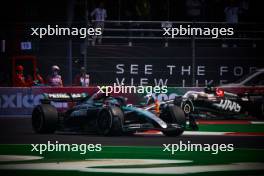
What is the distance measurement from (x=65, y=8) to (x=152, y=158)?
46.7 feet

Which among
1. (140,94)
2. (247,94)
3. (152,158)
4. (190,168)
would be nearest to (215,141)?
(152,158)

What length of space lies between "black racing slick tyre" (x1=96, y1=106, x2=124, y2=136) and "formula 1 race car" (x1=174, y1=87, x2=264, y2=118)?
6.23 metres

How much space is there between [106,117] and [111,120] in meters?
0.20

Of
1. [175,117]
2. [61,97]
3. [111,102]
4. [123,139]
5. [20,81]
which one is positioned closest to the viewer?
[123,139]

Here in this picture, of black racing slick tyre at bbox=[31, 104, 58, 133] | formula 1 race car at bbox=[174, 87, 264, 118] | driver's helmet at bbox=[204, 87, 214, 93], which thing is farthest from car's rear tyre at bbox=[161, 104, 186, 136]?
driver's helmet at bbox=[204, 87, 214, 93]

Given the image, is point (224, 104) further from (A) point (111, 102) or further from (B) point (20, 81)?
(A) point (111, 102)

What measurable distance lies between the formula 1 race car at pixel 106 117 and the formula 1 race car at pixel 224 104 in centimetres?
525

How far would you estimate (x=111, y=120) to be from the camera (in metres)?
15.8

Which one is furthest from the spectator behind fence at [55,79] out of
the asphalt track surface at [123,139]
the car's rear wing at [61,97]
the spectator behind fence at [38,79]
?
the car's rear wing at [61,97]

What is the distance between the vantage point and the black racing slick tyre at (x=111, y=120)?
15.8 metres

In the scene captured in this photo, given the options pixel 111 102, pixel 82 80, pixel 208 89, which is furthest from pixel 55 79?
pixel 111 102

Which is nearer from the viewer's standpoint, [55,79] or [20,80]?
[55,79]

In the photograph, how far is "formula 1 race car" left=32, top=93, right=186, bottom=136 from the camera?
1593cm

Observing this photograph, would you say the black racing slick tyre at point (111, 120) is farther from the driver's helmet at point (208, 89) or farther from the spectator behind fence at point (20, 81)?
the spectator behind fence at point (20, 81)
